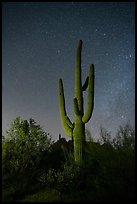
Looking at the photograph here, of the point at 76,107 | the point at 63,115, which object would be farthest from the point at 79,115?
the point at 63,115

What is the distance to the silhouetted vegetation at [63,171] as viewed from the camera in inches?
376

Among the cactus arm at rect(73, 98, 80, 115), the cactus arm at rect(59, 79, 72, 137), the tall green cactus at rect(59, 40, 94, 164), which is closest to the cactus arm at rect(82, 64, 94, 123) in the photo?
the tall green cactus at rect(59, 40, 94, 164)

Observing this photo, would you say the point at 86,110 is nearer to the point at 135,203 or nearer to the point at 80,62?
the point at 80,62

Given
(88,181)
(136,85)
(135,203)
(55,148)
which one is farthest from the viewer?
(55,148)

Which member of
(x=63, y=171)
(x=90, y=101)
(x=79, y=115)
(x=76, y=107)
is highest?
(x=90, y=101)

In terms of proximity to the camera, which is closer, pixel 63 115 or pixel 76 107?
pixel 76 107

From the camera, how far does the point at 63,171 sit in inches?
514

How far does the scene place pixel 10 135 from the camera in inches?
584

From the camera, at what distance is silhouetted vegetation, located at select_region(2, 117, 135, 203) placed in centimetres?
954

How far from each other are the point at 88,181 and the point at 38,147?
Result: 3969 mm

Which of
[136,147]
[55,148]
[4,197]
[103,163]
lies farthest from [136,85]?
[55,148]

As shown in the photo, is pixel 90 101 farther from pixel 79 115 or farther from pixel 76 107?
pixel 79 115

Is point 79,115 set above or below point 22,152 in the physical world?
above

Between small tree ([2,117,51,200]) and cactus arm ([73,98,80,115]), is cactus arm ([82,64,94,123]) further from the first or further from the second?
small tree ([2,117,51,200])
